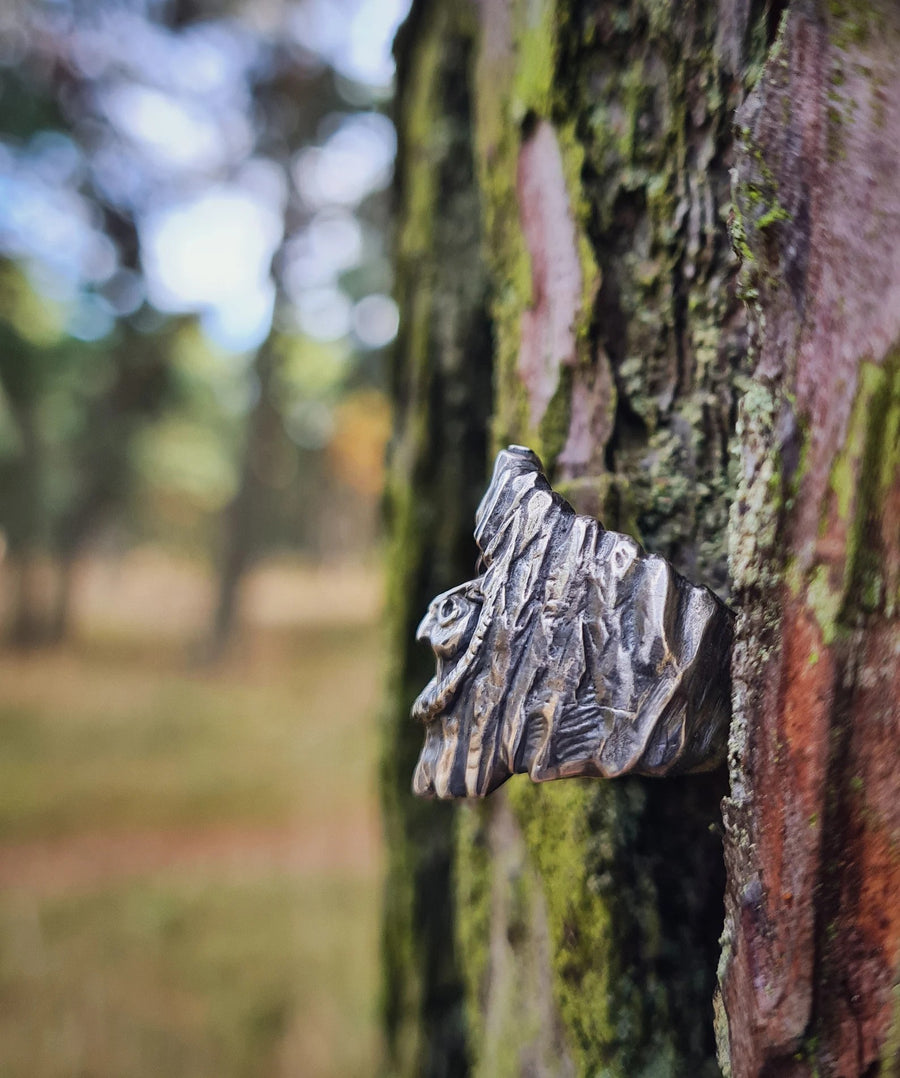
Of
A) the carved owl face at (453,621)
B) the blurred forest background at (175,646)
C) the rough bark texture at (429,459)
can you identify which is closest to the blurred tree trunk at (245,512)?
the blurred forest background at (175,646)

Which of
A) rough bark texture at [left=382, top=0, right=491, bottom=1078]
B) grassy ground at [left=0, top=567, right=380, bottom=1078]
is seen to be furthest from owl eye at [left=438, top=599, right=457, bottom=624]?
grassy ground at [left=0, top=567, right=380, bottom=1078]

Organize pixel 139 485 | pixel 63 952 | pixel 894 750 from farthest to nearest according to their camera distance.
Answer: pixel 139 485 → pixel 63 952 → pixel 894 750

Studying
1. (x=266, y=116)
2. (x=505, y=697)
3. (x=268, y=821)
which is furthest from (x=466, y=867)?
(x=266, y=116)

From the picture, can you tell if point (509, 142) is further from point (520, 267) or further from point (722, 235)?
point (722, 235)

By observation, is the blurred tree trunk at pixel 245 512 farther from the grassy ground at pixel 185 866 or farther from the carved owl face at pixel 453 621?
the carved owl face at pixel 453 621

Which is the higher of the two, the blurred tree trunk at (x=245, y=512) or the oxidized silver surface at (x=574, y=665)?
the blurred tree trunk at (x=245, y=512)

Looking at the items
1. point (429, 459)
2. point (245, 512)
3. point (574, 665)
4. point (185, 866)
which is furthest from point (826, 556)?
point (245, 512)

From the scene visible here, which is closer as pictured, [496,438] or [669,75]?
[669,75]
